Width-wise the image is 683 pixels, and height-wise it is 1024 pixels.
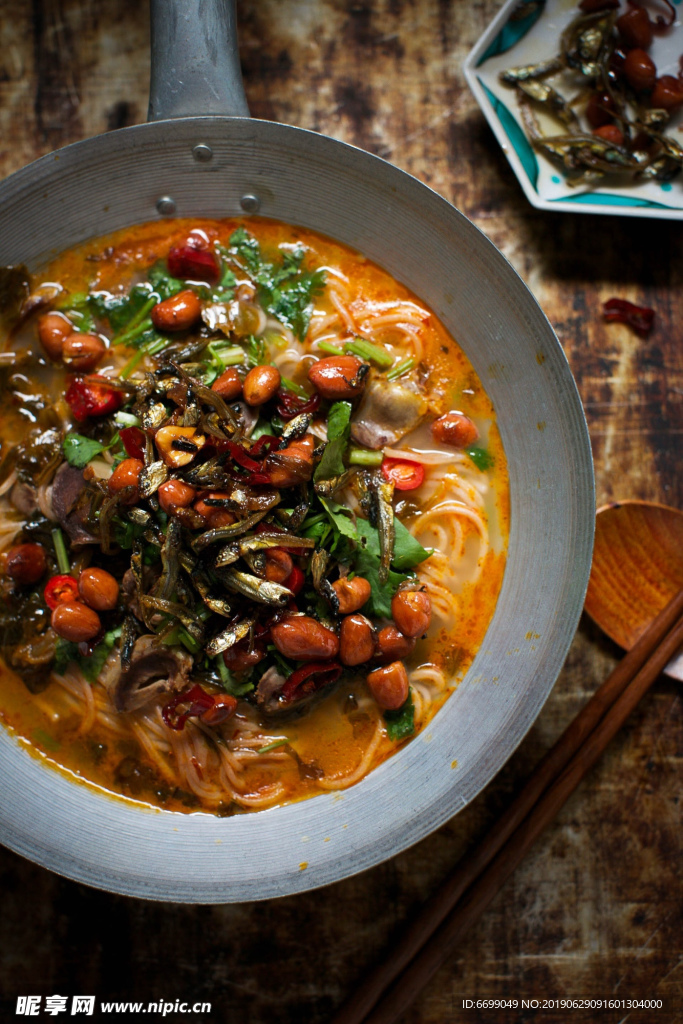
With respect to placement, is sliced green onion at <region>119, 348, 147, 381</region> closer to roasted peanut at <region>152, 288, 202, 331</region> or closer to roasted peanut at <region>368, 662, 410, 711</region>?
roasted peanut at <region>152, 288, 202, 331</region>

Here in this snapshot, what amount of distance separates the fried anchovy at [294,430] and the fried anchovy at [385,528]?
0.48m

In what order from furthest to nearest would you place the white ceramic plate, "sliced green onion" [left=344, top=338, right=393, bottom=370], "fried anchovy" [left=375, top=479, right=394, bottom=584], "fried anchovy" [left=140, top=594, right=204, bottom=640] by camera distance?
the white ceramic plate, "sliced green onion" [left=344, top=338, right=393, bottom=370], "fried anchovy" [left=375, top=479, right=394, bottom=584], "fried anchovy" [left=140, top=594, right=204, bottom=640]

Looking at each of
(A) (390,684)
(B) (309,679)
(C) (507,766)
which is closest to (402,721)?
(A) (390,684)

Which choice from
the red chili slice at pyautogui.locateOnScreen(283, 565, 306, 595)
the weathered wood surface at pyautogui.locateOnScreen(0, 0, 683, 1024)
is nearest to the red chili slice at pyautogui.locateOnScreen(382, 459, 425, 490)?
the red chili slice at pyautogui.locateOnScreen(283, 565, 306, 595)

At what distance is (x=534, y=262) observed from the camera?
4.00 metres

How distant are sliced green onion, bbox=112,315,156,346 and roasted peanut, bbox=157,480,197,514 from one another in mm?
996

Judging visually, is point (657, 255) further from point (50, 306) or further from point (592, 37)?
point (50, 306)

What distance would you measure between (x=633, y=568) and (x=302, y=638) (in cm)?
189

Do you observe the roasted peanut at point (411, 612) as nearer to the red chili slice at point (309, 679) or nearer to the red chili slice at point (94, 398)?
the red chili slice at point (309, 679)

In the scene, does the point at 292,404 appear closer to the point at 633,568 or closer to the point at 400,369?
the point at 400,369

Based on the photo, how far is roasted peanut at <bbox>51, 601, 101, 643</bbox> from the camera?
3254 mm

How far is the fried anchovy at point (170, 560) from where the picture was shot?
3.15 m

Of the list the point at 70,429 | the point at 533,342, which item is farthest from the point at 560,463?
the point at 70,429

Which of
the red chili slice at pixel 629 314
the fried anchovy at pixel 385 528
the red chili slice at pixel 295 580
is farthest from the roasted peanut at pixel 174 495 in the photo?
the red chili slice at pixel 629 314
